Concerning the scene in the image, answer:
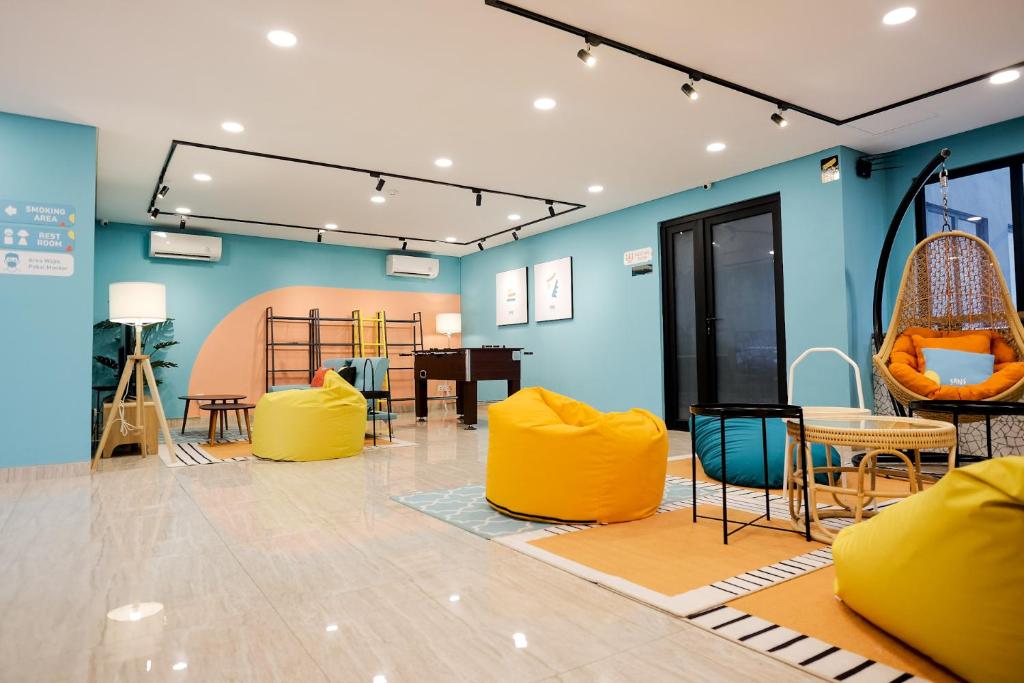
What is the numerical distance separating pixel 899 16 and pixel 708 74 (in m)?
1.10

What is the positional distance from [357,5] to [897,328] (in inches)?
164

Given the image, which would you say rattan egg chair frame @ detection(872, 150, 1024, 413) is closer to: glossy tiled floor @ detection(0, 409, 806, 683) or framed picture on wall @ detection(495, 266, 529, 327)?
glossy tiled floor @ detection(0, 409, 806, 683)

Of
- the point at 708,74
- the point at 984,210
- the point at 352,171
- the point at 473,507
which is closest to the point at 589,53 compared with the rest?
the point at 708,74

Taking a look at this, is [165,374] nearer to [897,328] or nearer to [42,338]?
[42,338]

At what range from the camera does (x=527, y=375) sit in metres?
9.32

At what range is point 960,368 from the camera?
4.02 meters

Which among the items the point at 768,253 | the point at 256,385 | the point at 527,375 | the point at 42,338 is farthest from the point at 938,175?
the point at 256,385

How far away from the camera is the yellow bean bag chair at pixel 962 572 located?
132 centimetres

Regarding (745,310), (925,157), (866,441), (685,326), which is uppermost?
(925,157)

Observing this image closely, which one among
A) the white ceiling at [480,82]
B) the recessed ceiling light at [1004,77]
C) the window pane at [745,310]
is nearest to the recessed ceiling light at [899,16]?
the white ceiling at [480,82]

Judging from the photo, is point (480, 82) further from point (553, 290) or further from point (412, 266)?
point (412, 266)

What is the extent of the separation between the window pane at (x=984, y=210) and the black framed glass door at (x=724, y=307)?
1.32 m

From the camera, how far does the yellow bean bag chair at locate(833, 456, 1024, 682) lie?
1.32m

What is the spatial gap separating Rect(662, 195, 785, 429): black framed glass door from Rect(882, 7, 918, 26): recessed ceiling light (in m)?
2.67
